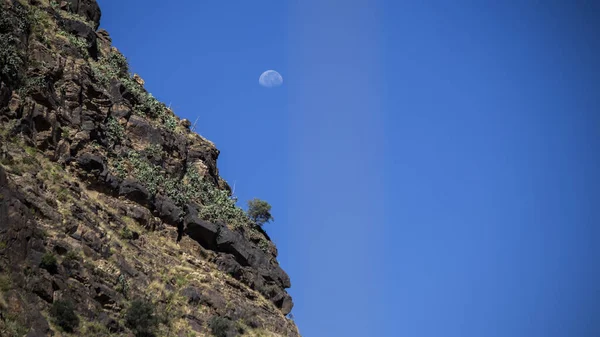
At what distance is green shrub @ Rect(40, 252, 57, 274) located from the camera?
2800cm

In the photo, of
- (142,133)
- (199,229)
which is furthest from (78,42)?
(199,229)

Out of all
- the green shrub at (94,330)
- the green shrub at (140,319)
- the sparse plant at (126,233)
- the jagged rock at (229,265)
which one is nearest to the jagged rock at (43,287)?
the green shrub at (94,330)

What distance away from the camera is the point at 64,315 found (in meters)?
26.6

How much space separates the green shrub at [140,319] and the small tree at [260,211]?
34622 millimetres

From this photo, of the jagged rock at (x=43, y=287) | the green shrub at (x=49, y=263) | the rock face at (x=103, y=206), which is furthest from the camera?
the rock face at (x=103, y=206)

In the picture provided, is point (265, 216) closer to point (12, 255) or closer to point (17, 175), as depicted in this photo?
point (17, 175)

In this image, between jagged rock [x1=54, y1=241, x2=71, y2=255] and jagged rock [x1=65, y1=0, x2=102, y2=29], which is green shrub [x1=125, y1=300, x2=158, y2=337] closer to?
jagged rock [x1=54, y1=241, x2=71, y2=255]

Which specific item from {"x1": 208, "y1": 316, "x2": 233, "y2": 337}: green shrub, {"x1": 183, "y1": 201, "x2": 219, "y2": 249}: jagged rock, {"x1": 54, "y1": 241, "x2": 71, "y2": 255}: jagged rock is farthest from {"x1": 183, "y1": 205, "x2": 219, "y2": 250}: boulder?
{"x1": 54, "y1": 241, "x2": 71, "y2": 255}: jagged rock

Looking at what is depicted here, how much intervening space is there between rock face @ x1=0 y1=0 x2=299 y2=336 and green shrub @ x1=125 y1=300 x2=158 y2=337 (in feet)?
1.56

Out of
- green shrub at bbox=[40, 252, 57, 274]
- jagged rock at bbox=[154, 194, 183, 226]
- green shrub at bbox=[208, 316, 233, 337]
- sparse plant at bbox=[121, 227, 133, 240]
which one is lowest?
green shrub at bbox=[40, 252, 57, 274]

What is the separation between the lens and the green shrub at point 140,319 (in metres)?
30.9

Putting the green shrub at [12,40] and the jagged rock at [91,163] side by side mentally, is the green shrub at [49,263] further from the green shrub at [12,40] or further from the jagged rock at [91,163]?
the green shrub at [12,40]

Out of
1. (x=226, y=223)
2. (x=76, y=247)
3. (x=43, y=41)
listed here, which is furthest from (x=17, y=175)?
(x=226, y=223)

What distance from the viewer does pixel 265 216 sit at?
6725cm
